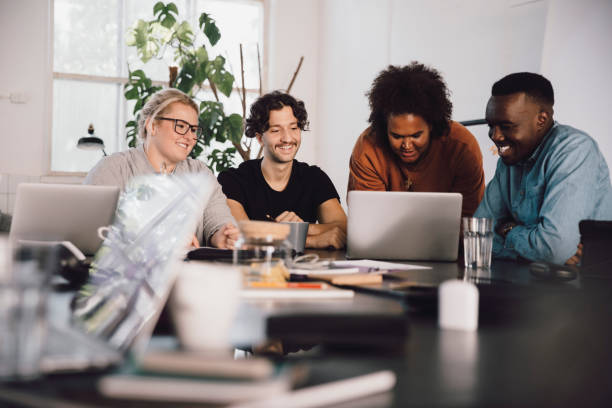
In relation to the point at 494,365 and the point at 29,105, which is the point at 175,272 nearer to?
the point at 494,365

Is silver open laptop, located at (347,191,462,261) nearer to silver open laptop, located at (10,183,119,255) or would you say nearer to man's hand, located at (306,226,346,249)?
man's hand, located at (306,226,346,249)

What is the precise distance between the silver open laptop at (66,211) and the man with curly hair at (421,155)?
4.14 feet

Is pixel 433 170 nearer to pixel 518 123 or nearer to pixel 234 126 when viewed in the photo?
pixel 518 123

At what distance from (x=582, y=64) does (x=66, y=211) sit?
2878 mm

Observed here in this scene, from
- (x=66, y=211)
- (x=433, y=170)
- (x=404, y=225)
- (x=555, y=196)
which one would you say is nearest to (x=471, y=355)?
(x=404, y=225)

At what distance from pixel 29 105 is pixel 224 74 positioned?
2.14 meters

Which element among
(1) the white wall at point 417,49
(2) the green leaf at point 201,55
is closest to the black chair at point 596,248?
(1) the white wall at point 417,49

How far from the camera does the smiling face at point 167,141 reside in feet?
7.97

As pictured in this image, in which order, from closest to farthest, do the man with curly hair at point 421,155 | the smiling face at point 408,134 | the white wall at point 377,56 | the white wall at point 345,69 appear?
the smiling face at point 408,134 → the man with curly hair at point 421,155 → the white wall at point 377,56 → the white wall at point 345,69

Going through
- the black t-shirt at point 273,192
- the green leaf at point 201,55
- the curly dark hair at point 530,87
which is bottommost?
the black t-shirt at point 273,192

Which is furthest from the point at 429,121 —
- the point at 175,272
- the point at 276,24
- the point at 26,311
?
the point at 276,24

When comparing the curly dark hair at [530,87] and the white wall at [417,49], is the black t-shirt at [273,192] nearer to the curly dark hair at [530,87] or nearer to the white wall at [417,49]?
the curly dark hair at [530,87]

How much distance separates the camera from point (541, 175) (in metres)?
1.89

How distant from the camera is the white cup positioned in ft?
1.86
